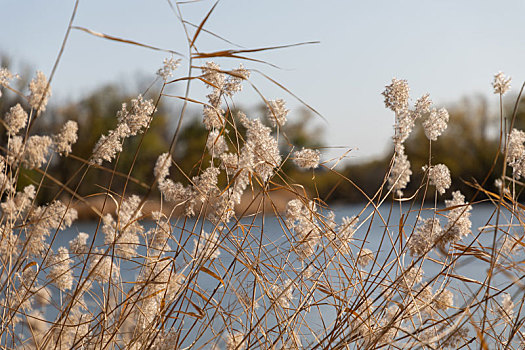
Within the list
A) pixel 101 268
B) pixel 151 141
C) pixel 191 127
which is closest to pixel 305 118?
pixel 191 127

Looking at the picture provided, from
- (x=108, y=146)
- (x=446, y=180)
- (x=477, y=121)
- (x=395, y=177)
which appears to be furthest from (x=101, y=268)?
(x=477, y=121)

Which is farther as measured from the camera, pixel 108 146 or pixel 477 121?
pixel 477 121

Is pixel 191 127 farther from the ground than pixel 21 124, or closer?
farther from the ground

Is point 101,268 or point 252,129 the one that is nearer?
point 252,129

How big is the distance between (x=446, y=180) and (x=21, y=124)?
114 centimetres

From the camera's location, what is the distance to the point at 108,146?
1.39 metres

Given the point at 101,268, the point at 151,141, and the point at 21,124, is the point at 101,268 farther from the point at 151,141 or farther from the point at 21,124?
the point at 151,141

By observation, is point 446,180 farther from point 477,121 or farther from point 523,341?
point 477,121

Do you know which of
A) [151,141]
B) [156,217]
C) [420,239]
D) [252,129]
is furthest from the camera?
[151,141]

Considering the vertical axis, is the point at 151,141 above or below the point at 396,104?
above

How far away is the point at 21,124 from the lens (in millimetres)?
1449

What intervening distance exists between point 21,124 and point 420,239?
1.06 m

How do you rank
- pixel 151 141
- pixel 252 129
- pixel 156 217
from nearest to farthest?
pixel 252 129, pixel 156 217, pixel 151 141

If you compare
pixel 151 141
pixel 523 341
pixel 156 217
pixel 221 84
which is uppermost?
pixel 151 141
